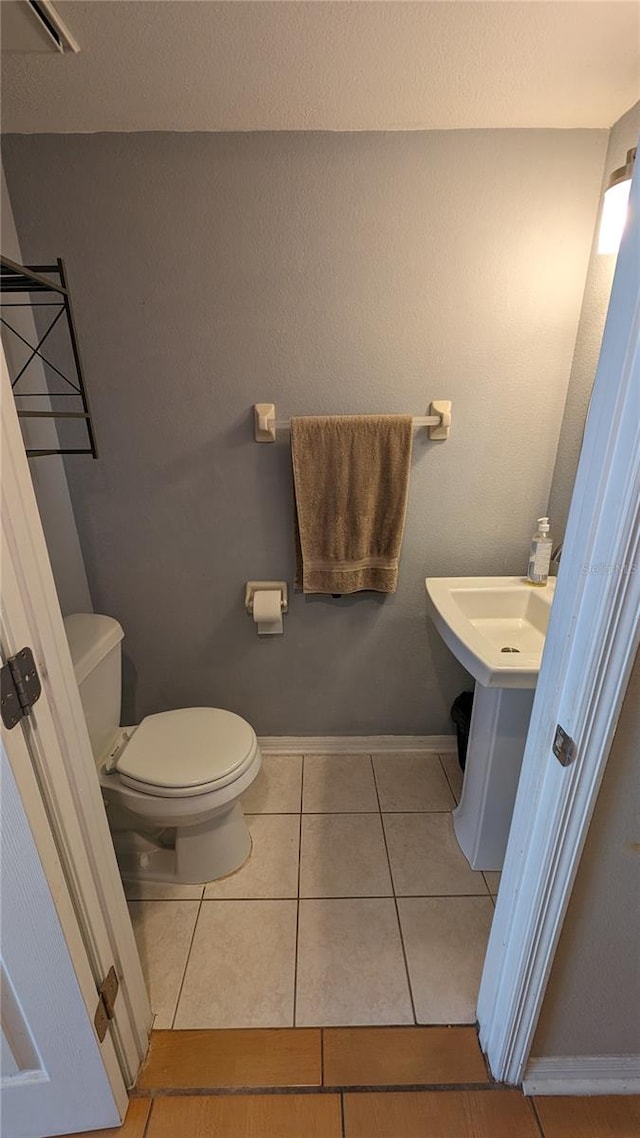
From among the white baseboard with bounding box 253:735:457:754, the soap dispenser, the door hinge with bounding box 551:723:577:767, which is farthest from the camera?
the white baseboard with bounding box 253:735:457:754

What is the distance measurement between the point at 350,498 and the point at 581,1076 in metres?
1.45

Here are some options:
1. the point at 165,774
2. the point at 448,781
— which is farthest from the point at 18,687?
the point at 448,781

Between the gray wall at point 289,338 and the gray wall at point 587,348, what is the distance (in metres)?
0.03

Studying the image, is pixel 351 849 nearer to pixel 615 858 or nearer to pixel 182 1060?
pixel 182 1060

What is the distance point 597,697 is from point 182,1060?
46.7 inches

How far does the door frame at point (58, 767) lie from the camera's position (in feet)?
2.21

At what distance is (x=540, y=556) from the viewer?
5.15 feet

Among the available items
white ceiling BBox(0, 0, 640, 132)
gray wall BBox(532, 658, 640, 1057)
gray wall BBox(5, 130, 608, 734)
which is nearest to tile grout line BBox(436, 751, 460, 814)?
gray wall BBox(5, 130, 608, 734)

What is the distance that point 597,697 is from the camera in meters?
0.68

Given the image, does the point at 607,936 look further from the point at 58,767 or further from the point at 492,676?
the point at 58,767

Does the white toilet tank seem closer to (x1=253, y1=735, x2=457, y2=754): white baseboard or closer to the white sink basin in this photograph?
(x1=253, y1=735, x2=457, y2=754): white baseboard

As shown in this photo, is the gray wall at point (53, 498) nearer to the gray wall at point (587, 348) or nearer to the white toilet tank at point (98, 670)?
the white toilet tank at point (98, 670)

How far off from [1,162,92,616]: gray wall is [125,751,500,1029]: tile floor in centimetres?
94

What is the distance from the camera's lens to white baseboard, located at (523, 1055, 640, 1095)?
3.23 feet
